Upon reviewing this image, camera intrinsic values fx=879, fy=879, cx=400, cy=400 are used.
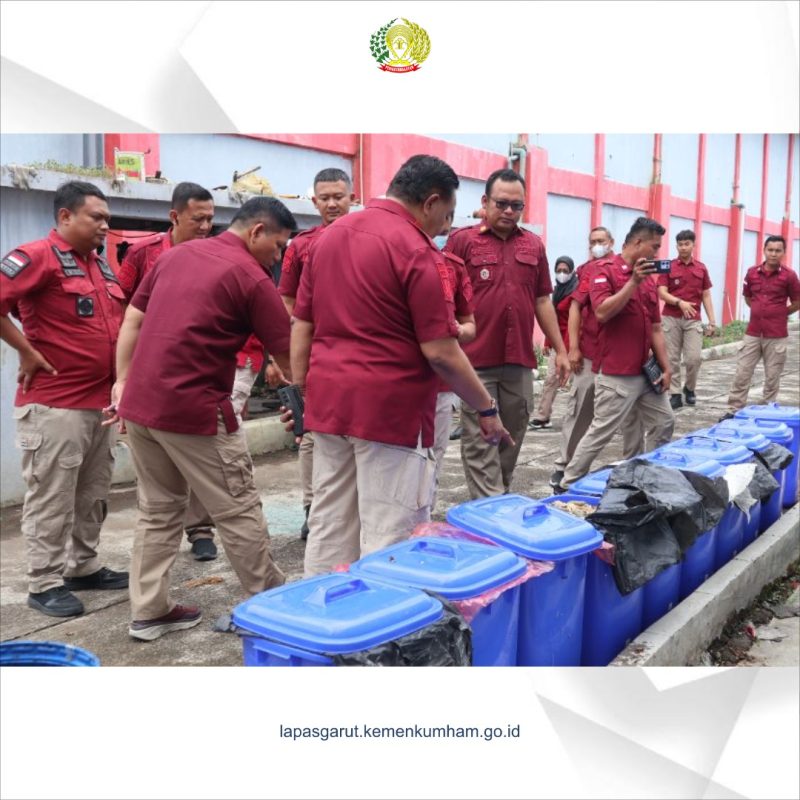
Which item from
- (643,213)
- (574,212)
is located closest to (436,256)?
(574,212)

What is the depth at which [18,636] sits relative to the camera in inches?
133

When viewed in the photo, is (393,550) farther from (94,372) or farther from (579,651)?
(94,372)

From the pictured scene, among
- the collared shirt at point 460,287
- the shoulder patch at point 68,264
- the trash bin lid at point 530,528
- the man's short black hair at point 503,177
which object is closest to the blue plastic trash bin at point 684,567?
the trash bin lid at point 530,528

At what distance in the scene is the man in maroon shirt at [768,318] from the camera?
6.25m

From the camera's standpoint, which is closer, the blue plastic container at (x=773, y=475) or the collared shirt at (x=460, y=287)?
the collared shirt at (x=460, y=287)

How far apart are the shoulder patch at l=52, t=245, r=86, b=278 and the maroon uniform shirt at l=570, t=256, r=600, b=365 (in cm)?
290

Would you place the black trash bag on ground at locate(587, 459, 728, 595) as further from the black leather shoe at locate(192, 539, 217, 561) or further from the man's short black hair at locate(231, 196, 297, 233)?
the black leather shoe at locate(192, 539, 217, 561)

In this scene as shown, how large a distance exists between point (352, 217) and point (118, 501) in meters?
3.02

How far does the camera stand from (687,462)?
3.55 m

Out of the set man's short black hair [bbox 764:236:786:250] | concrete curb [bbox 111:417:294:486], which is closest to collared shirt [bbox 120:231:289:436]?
concrete curb [bbox 111:417:294:486]

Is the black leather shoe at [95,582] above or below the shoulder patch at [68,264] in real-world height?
below

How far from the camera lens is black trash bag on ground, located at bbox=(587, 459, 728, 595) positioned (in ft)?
9.19

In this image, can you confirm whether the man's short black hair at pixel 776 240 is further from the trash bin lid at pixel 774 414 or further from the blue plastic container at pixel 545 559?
the blue plastic container at pixel 545 559

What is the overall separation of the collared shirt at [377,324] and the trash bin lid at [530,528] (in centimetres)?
38
